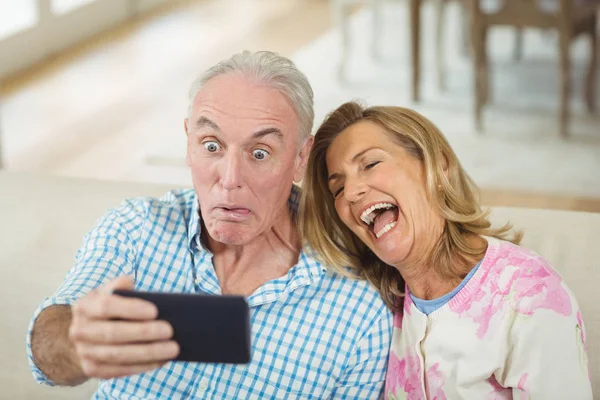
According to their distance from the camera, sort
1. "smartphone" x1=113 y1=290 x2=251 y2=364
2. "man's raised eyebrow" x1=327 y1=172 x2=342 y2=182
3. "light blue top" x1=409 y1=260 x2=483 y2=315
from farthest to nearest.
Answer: "man's raised eyebrow" x1=327 y1=172 x2=342 y2=182
"light blue top" x1=409 y1=260 x2=483 y2=315
"smartphone" x1=113 y1=290 x2=251 y2=364

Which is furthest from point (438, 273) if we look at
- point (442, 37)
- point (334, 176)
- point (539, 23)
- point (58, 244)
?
point (442, 37)

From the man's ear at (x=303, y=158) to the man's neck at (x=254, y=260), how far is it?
5.0 inches

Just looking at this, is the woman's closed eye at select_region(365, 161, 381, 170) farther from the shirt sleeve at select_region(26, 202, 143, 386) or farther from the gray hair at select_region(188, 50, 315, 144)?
the shirt sleeve at select_region(26, 202, 143, 386)

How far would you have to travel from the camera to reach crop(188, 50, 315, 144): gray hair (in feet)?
4.91

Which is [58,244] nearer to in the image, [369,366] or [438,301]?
[369,366]

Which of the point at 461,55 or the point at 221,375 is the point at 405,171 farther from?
the point at 461,55

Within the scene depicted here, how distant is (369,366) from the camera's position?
1.54m

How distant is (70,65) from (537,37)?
2.88 m

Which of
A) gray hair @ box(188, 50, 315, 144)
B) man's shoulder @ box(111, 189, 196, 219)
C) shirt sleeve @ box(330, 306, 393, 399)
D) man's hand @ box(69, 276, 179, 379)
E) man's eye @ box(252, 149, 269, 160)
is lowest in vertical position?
shirt sleeve @ box(330, 306, 393, 399)

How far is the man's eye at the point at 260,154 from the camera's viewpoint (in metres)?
1.50

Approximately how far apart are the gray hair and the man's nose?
128 mm

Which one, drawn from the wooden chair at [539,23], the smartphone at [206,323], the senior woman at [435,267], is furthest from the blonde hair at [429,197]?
the wooden chair at [539,23]

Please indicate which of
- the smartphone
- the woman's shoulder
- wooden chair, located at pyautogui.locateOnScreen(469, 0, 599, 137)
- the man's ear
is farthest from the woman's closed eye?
wooden chair, located at pyautogui.locateOnScreen(469, 0, 599, 137)

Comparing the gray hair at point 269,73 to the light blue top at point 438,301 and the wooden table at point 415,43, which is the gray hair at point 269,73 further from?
the wooden table at point 415,43
